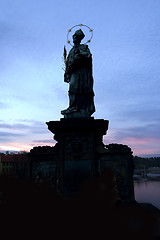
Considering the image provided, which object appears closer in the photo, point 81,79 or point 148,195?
point 81,79

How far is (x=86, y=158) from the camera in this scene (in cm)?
571

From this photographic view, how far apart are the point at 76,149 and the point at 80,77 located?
2.79m

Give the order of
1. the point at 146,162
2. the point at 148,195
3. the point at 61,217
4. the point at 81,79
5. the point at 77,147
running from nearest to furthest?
the point at 61,217, the point at 77,147, the point at 81,79, the point at 148,195, the point at 146,162

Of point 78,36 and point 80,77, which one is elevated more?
point 78,36

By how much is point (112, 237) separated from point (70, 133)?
535 centimetres

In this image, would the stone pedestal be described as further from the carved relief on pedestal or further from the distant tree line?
the distant tree line

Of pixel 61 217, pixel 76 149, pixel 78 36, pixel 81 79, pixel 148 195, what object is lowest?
pixel 148 195

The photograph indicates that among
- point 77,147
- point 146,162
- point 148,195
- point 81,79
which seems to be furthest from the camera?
point 146,162

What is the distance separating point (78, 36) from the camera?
7.11 m

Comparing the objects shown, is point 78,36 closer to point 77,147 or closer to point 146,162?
point 77,147

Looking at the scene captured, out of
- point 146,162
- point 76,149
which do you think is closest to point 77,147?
point 76,149

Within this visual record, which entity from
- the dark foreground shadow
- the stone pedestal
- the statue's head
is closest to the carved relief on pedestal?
the stone pedestal

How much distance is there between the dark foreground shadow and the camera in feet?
1.93

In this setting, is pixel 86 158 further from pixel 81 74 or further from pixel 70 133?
pixel 81 74
